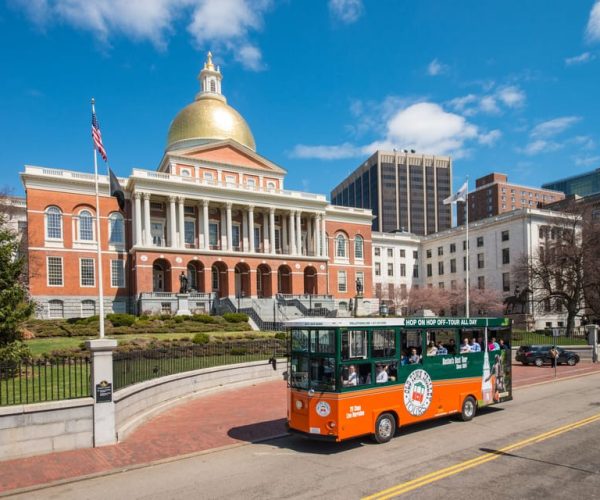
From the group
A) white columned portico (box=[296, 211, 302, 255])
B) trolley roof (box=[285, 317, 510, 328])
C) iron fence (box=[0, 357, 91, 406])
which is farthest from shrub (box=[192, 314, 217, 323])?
trolley roof (box=[285, 317, 510, 328])

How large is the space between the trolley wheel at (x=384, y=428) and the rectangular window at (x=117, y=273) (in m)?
45.9

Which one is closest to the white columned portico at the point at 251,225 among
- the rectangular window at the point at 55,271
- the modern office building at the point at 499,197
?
the rectangular window at the point at 55,271

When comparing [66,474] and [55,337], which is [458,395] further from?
[55,337]

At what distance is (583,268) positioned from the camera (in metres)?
45.8

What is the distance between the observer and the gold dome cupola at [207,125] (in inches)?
2425

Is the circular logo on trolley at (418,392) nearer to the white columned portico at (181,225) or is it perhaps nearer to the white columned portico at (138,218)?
the white columned portico at (138,218)

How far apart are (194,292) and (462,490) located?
147ft

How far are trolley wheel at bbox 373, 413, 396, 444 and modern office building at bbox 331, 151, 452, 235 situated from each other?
484 ft

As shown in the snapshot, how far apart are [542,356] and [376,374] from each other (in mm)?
24061

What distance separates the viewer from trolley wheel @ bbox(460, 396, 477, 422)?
14.8 metres

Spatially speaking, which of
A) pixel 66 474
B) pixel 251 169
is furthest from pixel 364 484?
pixel 251 169

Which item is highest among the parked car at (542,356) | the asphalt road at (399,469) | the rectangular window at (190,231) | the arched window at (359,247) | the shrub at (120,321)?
the rectangular window at (190,231)

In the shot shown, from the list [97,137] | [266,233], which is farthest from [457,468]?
[266,233]

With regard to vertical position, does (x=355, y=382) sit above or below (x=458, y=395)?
Result: above
